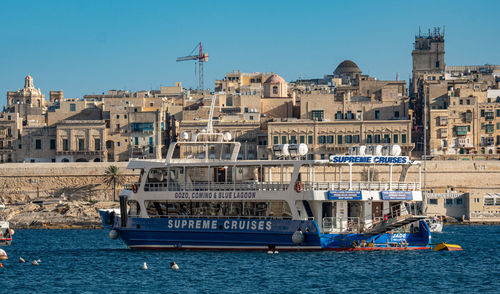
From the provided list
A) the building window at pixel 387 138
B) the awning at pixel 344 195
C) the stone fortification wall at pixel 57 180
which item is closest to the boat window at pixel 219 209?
the awning at pixel 344 195

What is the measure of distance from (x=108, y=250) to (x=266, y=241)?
875 cm

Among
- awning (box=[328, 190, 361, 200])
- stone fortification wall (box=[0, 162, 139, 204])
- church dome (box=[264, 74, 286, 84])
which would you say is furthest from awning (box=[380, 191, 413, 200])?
church dome (box=[264, 74, 286, 84])

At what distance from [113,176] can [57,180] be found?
15.0 ft

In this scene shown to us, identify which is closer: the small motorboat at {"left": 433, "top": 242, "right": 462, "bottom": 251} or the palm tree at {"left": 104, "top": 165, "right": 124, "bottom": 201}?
the small motorboat at {"left": 433, "top": 242, "right": 462, "bottom": 251}

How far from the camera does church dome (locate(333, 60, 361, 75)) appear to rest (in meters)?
122

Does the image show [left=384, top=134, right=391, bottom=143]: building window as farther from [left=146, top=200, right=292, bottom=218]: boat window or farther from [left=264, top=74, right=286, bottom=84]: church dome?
[left=146, top=200, right=292, bottom=218]: boat window

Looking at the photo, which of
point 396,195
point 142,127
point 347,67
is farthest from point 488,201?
point 347,67

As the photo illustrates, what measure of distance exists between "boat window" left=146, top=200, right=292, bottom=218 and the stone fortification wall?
36237 millimetres

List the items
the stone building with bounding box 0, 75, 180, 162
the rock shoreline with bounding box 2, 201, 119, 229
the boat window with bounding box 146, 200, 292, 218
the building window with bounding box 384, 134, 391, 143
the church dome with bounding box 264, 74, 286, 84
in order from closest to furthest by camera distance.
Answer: the boat window with bounding box 146, 200, 292, 218 → the rock shoreline with bounding box 2, 201, 119, 229 → the building window with bounding box 384, 134, 391, 143 → the stone building with bounding box 0, 75, 180, 162 → the church dome with bounding box 264, 74, 286, 84

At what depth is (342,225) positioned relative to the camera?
38.4 metres

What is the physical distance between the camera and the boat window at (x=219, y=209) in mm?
38969

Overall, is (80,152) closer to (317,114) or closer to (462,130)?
(317,114)

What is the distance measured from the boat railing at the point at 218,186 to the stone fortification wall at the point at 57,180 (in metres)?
35.9

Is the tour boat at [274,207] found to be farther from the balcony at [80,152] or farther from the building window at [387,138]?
the balcony at [80,152]
